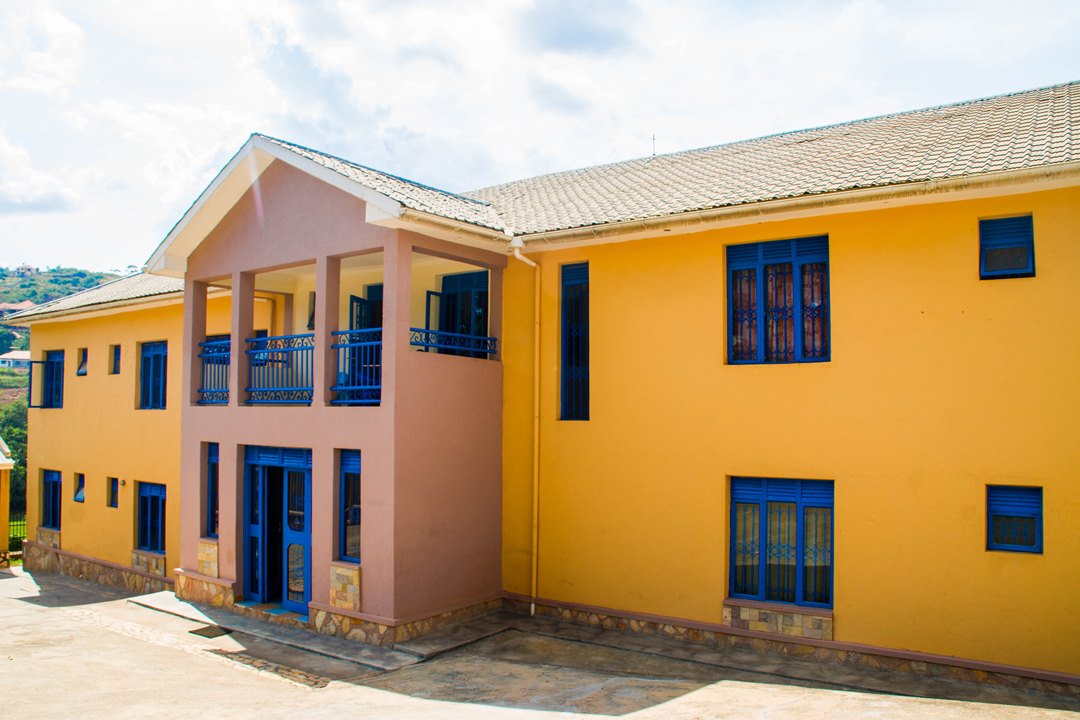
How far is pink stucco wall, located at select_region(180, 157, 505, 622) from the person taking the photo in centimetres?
1092

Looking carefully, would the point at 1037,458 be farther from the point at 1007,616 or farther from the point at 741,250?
the point at 741,250

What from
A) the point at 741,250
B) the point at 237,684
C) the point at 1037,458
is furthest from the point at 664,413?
the point at 237,684

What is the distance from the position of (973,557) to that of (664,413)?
3.98 metres

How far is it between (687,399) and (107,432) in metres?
14.4

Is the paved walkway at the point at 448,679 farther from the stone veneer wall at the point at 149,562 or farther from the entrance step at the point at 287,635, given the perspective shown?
the stone veneer wall at the point at 149,562

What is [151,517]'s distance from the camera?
17.7 m

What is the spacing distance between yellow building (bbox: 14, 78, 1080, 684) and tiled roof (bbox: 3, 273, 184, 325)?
10.5ft

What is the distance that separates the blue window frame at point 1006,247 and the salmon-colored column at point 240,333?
1037cm

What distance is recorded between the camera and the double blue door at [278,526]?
12.3 meters

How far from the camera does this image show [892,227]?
9.72 meters

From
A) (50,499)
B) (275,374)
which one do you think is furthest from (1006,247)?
(50,499)

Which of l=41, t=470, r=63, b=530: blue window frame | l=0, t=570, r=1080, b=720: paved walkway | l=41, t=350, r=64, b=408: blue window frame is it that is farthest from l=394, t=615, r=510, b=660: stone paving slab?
l=41, t=350, r=64, b=408: blue window frame

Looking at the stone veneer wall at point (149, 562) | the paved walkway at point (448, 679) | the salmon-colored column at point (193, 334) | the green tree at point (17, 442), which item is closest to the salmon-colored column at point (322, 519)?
the paved walkway at point (448, 679)

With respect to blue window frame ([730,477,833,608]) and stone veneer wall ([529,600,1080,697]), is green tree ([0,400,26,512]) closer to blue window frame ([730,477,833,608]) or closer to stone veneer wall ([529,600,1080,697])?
stone veneer wall ([529,600,1080,697])
